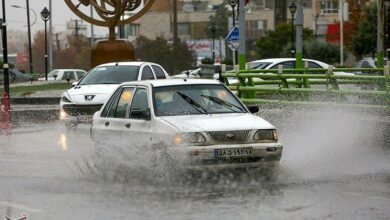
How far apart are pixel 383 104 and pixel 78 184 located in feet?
30.6

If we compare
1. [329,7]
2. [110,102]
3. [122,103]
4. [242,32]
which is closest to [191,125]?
[122,103]

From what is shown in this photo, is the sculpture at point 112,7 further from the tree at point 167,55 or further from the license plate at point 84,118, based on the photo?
the tree at point 167,55

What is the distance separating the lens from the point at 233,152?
1188cm

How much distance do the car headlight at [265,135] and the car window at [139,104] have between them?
5.19 feet

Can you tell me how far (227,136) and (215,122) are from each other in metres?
0.35

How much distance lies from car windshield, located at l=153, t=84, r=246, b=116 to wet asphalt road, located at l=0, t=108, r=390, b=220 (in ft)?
2.88

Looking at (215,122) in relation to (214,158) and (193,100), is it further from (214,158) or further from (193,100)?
(193,100)

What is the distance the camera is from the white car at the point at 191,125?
11.9 m

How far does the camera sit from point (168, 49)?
78.4m

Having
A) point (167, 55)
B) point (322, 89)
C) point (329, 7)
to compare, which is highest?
point (329, 7)

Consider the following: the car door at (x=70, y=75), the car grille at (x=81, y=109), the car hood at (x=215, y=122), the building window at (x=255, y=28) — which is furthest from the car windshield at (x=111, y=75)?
the building window at (x=255, y=28)

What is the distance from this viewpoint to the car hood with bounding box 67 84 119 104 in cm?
2127

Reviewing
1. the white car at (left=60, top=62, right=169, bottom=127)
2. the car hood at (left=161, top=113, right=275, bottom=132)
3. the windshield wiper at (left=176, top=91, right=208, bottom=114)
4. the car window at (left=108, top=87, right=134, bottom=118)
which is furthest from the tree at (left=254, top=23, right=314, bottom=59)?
the car hood at (left=161, top=113, right=275, bottom=132)

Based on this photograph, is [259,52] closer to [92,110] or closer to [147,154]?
[92,110]
